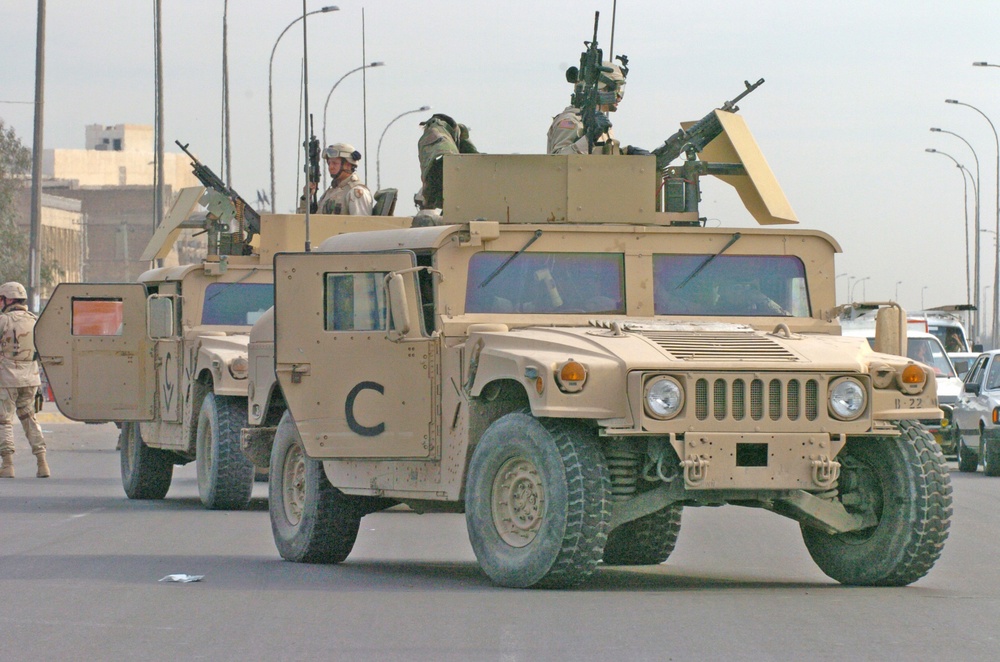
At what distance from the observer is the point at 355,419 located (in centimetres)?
1049

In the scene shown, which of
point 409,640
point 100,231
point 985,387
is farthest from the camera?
point 100,231

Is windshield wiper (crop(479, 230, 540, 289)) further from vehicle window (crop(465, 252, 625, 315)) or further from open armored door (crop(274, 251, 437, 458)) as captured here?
open armored door (crop(274, 251, 437, 458))

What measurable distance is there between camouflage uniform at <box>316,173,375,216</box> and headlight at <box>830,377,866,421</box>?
348 inches

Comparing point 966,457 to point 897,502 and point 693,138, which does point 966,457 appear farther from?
point 897,502

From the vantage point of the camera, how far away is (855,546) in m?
9.63

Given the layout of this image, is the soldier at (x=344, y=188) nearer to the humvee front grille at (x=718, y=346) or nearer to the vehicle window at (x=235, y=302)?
the vehicle window at (x=235, y=302)

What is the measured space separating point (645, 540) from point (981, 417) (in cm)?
1299

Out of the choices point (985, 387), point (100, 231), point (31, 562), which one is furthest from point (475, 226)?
point (100, 231)

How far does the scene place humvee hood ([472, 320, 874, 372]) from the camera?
902 cm

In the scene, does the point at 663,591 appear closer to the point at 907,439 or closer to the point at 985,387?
the point at 907,439

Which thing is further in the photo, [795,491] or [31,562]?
[31,562]

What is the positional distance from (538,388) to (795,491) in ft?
4.55

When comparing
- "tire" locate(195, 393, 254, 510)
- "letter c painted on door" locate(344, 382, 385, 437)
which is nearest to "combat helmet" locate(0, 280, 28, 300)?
"tire" locate(195, 393, 254, 510)

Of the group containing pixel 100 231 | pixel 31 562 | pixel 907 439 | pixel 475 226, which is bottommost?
pixel 31 562
